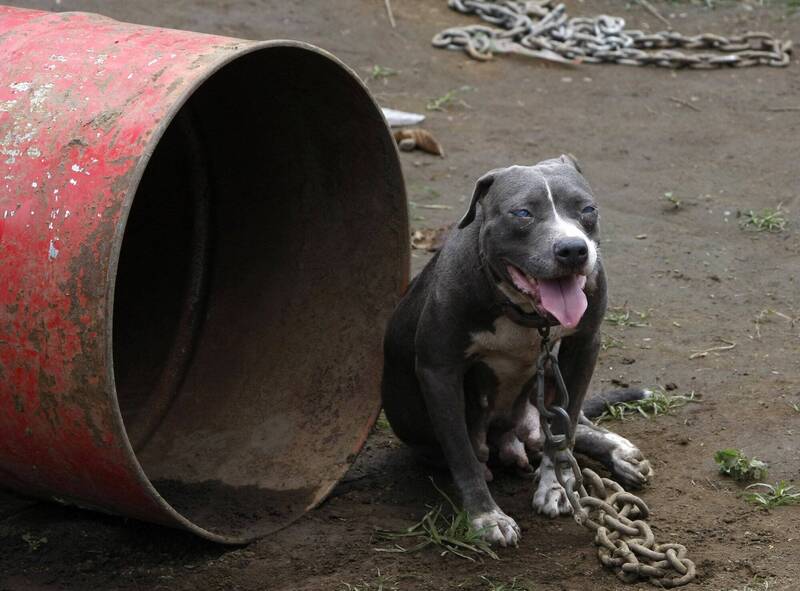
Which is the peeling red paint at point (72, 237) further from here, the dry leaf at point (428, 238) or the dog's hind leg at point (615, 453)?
the dry leaf at point (428, 238)

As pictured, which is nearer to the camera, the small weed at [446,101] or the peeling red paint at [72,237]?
the peeling red paint at [72,237]

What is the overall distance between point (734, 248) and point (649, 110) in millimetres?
2643

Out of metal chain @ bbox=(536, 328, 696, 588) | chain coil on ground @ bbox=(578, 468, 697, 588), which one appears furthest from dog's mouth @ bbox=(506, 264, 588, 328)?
chain coil on ground @ bbox=(578, 468, 697, 588)

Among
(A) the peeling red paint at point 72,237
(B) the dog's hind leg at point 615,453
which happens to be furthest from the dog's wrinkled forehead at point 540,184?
(B) the dog's hind leg at point 615,453

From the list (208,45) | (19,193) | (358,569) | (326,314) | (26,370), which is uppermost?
(208,45)

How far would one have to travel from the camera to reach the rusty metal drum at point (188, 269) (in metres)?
3.81

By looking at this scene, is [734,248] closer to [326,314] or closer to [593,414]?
[593,414]

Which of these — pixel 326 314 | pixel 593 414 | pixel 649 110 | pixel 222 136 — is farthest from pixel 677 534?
pixel 649 110

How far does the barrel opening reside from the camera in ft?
16.1

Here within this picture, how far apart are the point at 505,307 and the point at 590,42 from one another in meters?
6.81

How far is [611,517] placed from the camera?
13.9 ft

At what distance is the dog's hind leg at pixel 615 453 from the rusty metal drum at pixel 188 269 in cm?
83

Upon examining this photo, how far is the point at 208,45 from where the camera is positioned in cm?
416

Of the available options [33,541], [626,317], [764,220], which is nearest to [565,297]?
[33,541]
